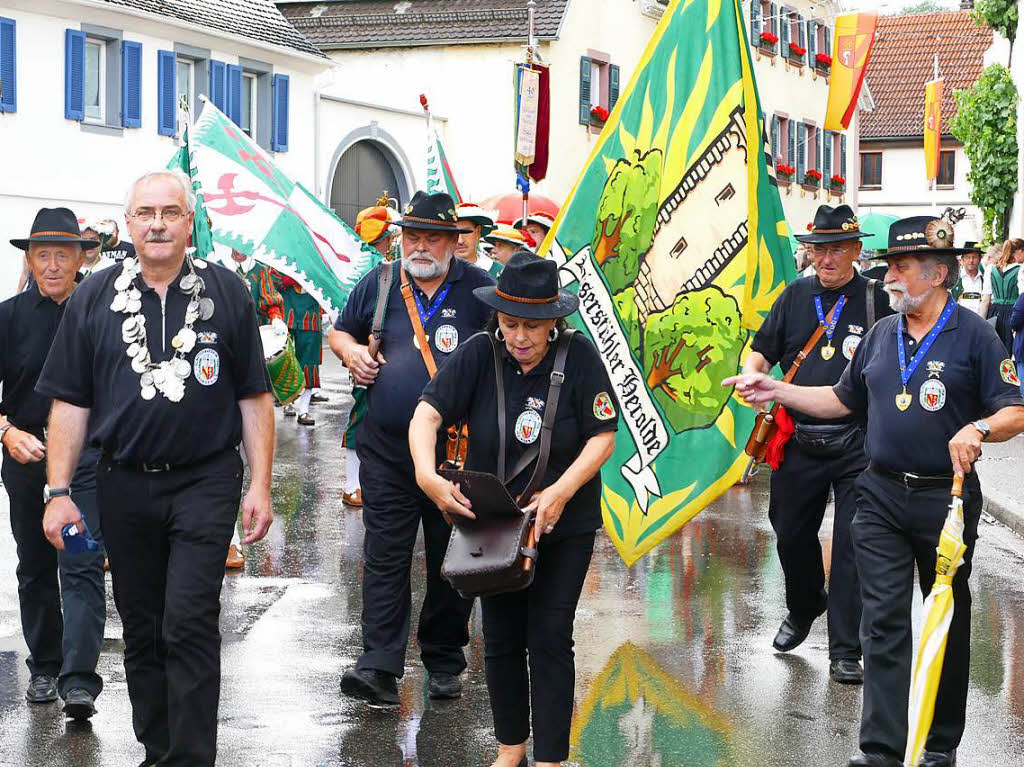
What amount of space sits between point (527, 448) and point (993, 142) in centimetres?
2805

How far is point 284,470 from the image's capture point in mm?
14141

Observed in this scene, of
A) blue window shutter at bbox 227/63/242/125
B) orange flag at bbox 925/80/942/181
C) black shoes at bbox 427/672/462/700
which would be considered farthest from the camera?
orange flag at bbox 925/80/942/181

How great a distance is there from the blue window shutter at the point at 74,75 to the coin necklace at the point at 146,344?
22.9 metres

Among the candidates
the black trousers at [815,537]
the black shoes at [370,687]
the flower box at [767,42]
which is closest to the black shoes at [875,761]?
the black trousers at [815,537]

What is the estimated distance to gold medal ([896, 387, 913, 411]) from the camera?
604 centimetres

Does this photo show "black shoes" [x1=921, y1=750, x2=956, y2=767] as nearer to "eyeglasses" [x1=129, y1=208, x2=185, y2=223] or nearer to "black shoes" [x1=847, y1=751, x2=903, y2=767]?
"black shoes" [x1=847, y1=751, x2=903, y2=767]

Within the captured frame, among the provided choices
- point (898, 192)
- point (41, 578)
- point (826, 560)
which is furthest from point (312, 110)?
point (898, 192)

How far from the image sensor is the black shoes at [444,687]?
691 cm

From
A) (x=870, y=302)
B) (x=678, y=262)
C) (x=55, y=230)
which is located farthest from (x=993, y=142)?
(x=55, y=230)

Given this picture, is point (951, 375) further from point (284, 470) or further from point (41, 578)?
point (284, 470)

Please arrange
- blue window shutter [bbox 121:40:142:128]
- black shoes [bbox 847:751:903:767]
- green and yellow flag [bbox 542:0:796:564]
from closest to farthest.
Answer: black shoes [bbox 847:751:903:767] → green and yellow flag [bbox 542:0:796:564] → blue window shutter [bbox 121:40:142:128]

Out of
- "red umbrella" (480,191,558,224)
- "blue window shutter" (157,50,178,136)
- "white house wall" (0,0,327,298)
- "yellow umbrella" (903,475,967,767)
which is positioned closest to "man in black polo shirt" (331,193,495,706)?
"yellow umbrella" (903,475,967,767)

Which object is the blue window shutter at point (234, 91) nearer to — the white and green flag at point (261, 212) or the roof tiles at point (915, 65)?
the white and green flag at point (261, 212)

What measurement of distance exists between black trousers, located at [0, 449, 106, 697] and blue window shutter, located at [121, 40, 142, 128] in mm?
22528
